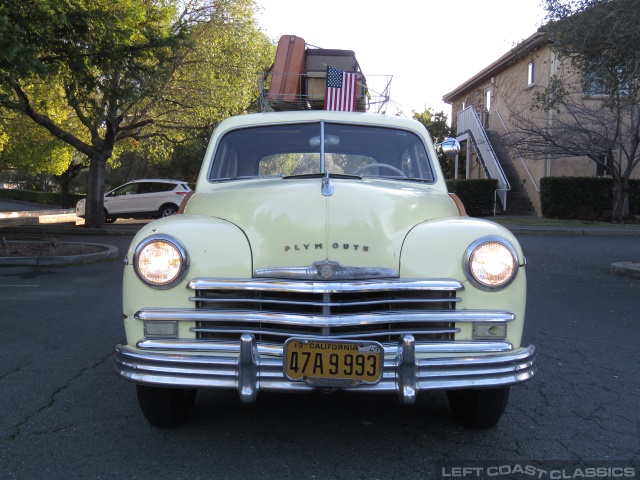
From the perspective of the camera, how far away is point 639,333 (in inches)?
233

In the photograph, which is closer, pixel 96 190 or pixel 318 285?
pixel 318 285

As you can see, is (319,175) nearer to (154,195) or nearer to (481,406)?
(481,406)

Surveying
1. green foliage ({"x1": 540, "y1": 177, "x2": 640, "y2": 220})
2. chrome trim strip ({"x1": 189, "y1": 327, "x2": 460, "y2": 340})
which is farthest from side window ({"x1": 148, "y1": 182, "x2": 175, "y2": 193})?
chrome trim strip ({"x1": 189, "y1": 327, "x2": 460, "y2": 340})

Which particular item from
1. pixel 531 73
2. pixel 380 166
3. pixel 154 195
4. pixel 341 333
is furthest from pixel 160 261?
pixel 531 73

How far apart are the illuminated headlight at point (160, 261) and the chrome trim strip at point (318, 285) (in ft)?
0.35

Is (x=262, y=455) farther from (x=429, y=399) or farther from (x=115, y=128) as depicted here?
(x=115, y=128)

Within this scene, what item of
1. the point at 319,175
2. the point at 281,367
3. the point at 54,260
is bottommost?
the point at 54,260

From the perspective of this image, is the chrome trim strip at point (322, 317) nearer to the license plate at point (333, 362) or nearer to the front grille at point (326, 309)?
the front grille at point (326, 309)

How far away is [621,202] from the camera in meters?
19.6

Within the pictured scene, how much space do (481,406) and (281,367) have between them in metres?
1.23

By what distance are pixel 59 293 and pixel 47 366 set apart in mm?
3455

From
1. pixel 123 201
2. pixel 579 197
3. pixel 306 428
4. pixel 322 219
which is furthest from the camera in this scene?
pixel 123 201

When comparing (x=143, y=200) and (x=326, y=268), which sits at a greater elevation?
(x=143, y=200)

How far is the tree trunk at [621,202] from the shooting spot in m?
19.5
